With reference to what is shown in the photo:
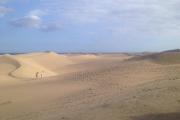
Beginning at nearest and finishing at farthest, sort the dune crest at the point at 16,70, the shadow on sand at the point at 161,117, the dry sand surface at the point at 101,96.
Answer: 1. the shadow on sand at the point at 161,117
2. the dry sand surface at the point at 101,96
3. the dune crest at the point at 16,70

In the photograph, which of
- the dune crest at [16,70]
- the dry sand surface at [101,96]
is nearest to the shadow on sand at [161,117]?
the dry sand surface at [101,96]

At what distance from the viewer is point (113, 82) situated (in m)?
22.5

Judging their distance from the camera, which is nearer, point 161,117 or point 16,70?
point 161,117

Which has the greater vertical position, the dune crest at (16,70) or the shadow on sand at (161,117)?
Answer: the dune crest at (16,70)

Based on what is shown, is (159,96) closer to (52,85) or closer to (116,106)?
(116,106)

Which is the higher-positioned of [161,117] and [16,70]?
[16,70]

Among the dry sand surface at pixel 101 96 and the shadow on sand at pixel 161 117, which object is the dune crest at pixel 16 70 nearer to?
the dry sand surface at pixel 101 96

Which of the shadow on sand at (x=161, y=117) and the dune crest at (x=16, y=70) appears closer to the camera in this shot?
the shadow on sand at (x=161, y=117)

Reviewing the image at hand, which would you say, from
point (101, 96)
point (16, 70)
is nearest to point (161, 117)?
point (101, 96)

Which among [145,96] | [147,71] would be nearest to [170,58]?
[147,71]

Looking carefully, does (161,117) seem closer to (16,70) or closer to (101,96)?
(101,96)

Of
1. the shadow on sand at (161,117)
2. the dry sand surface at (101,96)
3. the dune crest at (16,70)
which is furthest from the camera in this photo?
the dune crest at (16,70)

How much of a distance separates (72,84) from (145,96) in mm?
12731

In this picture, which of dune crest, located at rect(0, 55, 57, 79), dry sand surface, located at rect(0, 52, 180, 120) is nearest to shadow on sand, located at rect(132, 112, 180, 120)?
dry sand surface, located at rect(0, 52, 180, 120)
